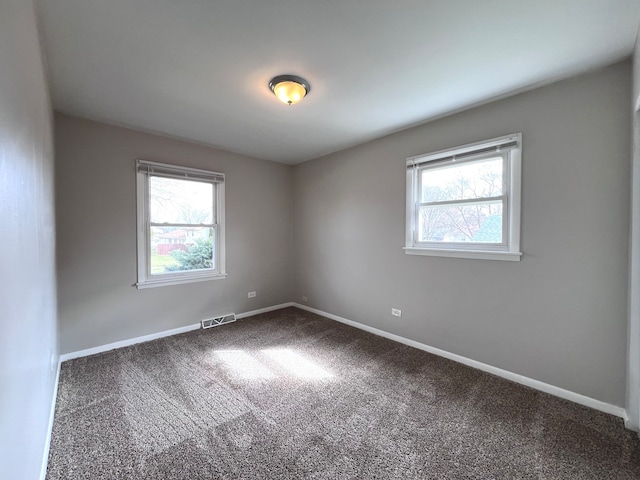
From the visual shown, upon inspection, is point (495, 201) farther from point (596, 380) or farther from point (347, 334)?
point (347, 334)

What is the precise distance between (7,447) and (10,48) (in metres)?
1.37

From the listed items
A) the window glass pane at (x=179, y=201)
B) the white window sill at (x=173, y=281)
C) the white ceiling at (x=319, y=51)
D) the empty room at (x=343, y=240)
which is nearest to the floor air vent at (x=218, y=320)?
the empty room at (x=343, y=240)

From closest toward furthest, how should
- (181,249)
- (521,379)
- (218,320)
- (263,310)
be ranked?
1. (521,379)
2. (181,249)
3. (218,320)
4. (263,310)

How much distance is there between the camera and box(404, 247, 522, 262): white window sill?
251 cm

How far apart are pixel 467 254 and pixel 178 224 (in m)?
3.52

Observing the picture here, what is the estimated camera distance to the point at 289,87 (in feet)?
7.32

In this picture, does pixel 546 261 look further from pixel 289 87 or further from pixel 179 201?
pixel 179 201

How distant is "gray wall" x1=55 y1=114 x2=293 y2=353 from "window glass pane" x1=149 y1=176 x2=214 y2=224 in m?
0.24

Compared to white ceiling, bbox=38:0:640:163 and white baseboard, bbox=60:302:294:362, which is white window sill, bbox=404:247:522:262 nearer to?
white ceiling, bbox=38:0:640:163

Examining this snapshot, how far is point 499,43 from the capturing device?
1831 mm

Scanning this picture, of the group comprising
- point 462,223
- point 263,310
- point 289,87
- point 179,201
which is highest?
point 289,87

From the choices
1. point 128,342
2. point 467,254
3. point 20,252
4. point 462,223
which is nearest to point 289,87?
point 20,252

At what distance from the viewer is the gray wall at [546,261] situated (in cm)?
206

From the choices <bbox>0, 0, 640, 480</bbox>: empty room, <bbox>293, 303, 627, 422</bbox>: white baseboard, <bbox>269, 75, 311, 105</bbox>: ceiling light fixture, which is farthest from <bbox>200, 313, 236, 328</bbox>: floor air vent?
<bbox>269, 75, 311, 105</bbox>: ceiling light fixture
